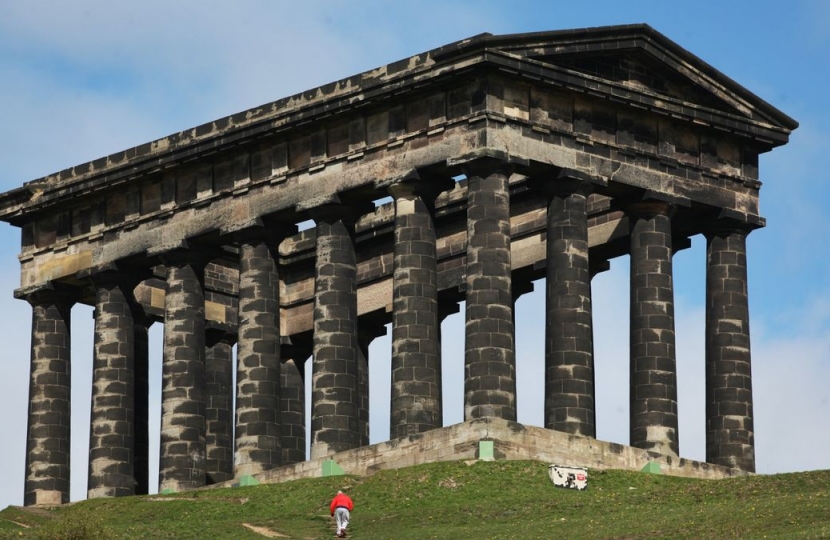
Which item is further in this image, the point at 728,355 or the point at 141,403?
the point at 141,403

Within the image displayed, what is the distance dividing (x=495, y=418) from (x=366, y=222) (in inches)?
877

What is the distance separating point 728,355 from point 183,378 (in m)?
22.2

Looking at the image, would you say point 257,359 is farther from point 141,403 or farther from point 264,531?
point 264,531

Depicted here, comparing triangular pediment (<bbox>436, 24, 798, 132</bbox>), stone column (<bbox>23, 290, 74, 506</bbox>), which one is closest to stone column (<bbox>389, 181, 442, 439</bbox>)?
triangular pediment (<bbox>436, 24, 798, 132</bbox>)

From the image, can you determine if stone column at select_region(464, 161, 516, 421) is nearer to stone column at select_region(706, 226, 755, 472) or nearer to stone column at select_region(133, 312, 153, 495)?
stone column at select_region(706, 226, 755, 472)

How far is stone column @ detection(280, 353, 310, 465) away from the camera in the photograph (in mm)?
110875

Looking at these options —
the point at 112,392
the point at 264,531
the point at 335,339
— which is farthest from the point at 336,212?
the point at 264,531

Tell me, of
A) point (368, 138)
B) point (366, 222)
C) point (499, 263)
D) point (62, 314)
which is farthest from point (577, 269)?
point (62, 314)

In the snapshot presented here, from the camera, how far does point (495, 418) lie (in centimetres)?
8812

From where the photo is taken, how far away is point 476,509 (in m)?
79.6

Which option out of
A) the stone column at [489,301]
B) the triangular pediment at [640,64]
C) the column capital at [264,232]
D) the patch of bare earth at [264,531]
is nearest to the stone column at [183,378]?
the column capital at [264,232]

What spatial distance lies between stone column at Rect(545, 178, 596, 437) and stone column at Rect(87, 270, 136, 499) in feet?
66.9

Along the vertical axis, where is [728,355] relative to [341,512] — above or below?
above

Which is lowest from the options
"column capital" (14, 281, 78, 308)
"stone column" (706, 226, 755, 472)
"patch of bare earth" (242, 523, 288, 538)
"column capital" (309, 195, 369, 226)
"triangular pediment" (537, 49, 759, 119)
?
"patch of bare earth" (242, 523, 288, 538)
